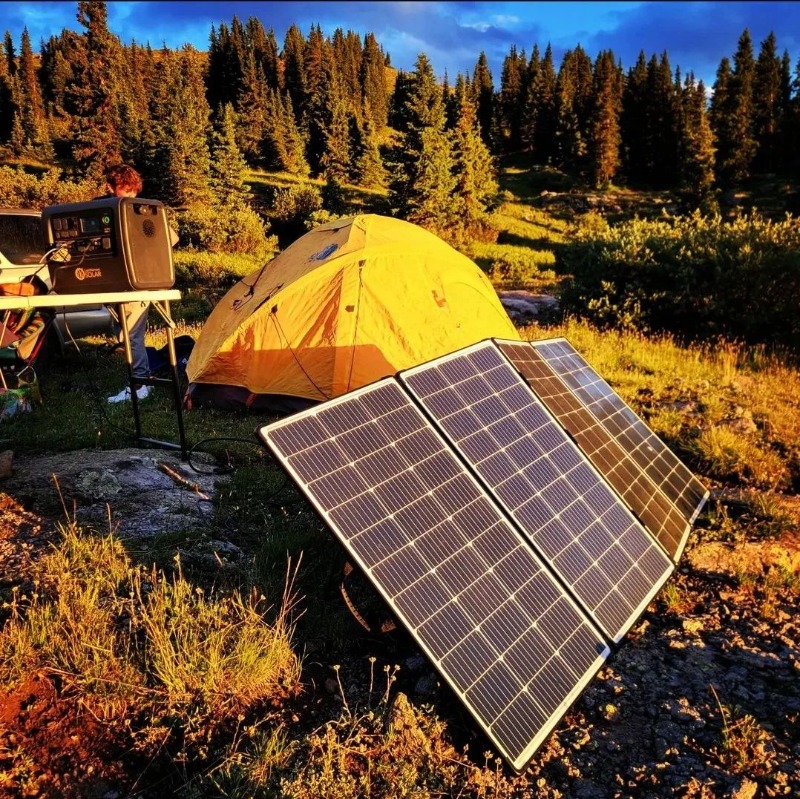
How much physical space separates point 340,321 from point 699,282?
8.07m

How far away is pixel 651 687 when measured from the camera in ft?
11.5

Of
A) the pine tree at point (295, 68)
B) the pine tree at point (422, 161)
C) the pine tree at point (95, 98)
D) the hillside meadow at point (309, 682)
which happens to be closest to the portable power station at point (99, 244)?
the hillside meadow at point (309, 682)

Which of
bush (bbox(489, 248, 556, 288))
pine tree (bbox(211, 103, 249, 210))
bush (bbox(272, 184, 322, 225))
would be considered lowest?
bush (bbox(489, 248, 556, 288))

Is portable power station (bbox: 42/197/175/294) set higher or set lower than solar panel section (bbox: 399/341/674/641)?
higher

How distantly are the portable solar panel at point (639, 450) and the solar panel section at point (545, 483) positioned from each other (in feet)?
1.20

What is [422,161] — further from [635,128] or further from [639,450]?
[635,128]

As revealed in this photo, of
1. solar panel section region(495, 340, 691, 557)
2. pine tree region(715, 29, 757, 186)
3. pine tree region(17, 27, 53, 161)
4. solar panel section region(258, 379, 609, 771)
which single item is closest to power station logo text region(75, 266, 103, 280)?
solar panel section region(258, 379, 609, 771)

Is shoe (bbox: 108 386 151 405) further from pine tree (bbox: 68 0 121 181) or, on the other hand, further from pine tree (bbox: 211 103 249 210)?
pine tree (bbox: 68 0 121 181)

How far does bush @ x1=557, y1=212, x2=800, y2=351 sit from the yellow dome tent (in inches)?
210

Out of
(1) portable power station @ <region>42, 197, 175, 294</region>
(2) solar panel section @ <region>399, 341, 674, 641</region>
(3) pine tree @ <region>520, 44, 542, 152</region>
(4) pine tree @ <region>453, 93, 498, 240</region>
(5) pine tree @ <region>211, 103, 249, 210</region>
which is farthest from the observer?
(3) pine tree @ <region>520, 44, 542, 152</region>

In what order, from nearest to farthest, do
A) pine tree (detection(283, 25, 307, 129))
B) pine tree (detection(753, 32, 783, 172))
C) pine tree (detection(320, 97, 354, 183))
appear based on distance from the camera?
pine tree (detection(320, 97, 354, 183)) → pine tree (detection(753, 32, 783, 172)) → pine tree (detection(283, 25, 307, 129))

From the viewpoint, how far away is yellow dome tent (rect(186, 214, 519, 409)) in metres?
8.00

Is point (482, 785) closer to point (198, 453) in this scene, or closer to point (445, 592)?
point (445, 592)

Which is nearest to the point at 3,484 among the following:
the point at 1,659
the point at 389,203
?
the point at 1,659
